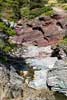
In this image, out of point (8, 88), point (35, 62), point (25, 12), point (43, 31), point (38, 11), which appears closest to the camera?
point (8, 88)

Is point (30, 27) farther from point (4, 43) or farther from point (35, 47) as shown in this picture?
point (4, 43)

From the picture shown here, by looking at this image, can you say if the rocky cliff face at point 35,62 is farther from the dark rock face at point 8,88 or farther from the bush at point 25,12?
the bush at point 25,12

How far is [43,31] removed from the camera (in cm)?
4997

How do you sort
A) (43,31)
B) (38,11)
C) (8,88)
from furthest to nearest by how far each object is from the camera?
(38,11)
(43,31)
(8,88)

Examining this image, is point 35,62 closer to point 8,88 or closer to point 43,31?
point 43,31

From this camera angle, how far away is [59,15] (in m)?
52.0

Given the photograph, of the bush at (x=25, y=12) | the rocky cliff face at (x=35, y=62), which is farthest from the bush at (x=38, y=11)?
the rocky cliff face at (x=35, y=62)

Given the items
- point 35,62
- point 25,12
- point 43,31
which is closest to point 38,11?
point 25,12

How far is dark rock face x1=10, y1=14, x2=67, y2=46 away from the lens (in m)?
48.9

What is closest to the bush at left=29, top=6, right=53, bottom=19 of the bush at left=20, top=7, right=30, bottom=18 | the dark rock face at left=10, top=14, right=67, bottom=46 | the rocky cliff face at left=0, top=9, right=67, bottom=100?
the bush at left=20, top=7, right=30, bottom=18

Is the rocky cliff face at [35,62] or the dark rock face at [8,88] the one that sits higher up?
the dark rock face at [8,88]

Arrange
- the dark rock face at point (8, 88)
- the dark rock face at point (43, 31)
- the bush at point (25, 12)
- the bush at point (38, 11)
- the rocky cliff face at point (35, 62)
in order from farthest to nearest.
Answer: the bush at point (25, 12), the bush at point (38, 11), the dark rock face at point (43, 31), the rocky cliff face at point (35, 62), the dark rock face at point (8, 88)

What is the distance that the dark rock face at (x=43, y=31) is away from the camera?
48.9 m

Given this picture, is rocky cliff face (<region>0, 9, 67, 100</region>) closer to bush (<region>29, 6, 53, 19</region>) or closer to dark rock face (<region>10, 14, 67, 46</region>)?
dark rock face (<region>10, 14, 67, 46</region>)
